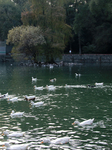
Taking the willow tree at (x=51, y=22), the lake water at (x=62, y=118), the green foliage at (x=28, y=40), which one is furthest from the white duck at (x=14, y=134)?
the willow tree at (x=51, y=22)

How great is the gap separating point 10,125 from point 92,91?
1134cm

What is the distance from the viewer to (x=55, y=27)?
56.0 m

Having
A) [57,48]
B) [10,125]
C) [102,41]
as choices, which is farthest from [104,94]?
[102,41]

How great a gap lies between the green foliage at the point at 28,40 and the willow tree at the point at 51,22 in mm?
1923

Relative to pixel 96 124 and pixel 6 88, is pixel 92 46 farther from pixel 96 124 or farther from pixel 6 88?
pixel 96 124

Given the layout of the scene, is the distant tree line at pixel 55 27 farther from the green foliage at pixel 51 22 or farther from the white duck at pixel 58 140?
the white duck at pixel 58 140

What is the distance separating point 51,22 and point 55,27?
4.34ft

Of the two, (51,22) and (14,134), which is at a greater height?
(51,22)

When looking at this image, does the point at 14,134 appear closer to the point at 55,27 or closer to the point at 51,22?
the point at 55,27

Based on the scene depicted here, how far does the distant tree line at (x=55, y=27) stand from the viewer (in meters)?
55.3

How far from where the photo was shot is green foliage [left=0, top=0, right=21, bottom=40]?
79.1 metres

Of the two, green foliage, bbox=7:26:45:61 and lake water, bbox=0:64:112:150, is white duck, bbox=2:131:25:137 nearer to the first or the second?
lake water, bbox=0:64:112:150

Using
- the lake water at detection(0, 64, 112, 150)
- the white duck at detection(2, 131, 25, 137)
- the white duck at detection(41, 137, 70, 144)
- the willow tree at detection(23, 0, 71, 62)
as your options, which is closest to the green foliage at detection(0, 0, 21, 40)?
the willow tree at detection(23, 0, 71, 62)

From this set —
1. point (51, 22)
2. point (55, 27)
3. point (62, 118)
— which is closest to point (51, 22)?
point (51, 22)
